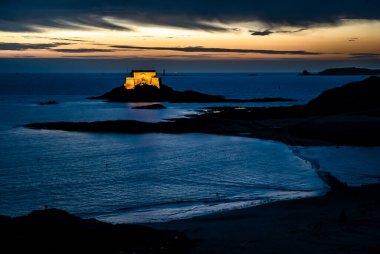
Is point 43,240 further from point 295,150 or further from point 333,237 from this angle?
point 295,150

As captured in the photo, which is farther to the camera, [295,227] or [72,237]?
[295,227]

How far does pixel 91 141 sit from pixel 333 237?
35.2m

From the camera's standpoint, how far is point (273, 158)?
37.8m

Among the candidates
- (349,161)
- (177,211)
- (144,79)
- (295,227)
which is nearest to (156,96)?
(144,79)

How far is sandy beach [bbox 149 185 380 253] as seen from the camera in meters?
15.6

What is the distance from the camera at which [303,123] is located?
183ft

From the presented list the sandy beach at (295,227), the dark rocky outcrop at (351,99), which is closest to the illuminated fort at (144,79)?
the dark rocky outcrop at (351,99)

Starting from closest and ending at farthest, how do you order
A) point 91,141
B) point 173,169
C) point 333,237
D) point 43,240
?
point 43,240 → point 333,237 → point 173,169 → point 91,141

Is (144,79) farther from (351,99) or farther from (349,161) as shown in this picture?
(349,161)

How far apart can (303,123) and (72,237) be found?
45.2 metres

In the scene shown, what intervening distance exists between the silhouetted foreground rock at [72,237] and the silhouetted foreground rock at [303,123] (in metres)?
32.7

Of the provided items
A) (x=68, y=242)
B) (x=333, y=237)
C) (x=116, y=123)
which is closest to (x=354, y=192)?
(x=333, y=237)

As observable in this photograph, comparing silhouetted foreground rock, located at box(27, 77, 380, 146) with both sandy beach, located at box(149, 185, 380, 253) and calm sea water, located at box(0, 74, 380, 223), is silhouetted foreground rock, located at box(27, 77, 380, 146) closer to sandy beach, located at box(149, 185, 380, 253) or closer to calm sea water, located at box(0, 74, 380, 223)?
calm sea water, located at box(0, 74, 380, 223)

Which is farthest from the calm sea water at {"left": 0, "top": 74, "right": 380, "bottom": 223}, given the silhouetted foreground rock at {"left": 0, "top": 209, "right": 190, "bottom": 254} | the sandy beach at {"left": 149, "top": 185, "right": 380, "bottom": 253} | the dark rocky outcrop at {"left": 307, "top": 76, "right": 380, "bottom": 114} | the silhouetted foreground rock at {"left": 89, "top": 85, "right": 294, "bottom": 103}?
the silhouetted foreground rock at {"left": 89, "top": 85, "right": 294, "bottom": 103}
